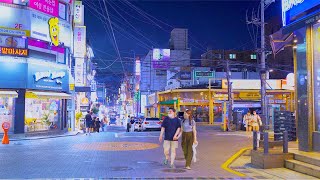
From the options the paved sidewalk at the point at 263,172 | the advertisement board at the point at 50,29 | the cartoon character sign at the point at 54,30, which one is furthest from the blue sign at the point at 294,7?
the cartoon character sign at the point at 54,30

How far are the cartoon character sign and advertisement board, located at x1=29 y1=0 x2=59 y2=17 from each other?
559mm

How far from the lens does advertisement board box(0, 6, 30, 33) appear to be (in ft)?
84.0

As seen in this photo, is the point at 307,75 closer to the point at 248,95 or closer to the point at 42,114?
the point at 42,114

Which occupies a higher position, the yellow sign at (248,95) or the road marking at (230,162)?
the yellow sign at (248,95)

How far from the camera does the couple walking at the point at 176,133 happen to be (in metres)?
12.6

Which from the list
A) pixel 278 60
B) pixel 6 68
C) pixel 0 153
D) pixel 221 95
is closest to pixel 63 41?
pixel 6 68

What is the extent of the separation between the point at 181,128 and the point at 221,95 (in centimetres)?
3838

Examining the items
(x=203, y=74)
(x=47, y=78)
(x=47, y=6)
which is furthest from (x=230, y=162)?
(x=203, y=74)

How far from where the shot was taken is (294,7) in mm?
13922

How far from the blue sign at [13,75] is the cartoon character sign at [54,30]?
3380 mm

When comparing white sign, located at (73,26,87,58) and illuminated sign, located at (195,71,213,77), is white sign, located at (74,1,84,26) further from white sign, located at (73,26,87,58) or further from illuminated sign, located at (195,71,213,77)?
illuminated sign, located at (195,71,213,77)

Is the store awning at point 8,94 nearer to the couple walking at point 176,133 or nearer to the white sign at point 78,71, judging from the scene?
the white sign at point 78,71

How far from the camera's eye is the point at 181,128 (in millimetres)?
13008

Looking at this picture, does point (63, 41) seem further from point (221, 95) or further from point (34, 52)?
point (221, 95)
